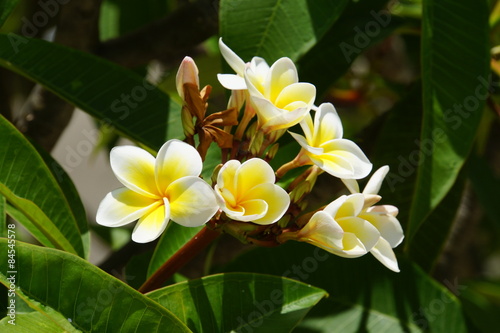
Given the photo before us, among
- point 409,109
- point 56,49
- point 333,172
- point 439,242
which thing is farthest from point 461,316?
point 56,49

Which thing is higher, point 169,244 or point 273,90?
point 273,90

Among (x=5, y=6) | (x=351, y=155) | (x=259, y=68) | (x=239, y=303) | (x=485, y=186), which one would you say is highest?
(x=5, y=6)

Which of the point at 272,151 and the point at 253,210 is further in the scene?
the point at 272,151

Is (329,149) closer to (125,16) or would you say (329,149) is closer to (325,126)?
(325,126)

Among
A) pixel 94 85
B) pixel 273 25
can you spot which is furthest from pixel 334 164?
pixel 94 85

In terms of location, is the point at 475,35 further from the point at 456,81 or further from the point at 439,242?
the point at 439,242

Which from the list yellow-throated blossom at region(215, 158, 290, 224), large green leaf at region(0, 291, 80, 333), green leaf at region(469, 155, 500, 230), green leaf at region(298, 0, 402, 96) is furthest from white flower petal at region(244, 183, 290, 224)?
green leaf at region(469, 155, 500, 230)

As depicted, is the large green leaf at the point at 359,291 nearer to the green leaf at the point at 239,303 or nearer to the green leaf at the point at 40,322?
the green leaf at the point at 239,303
